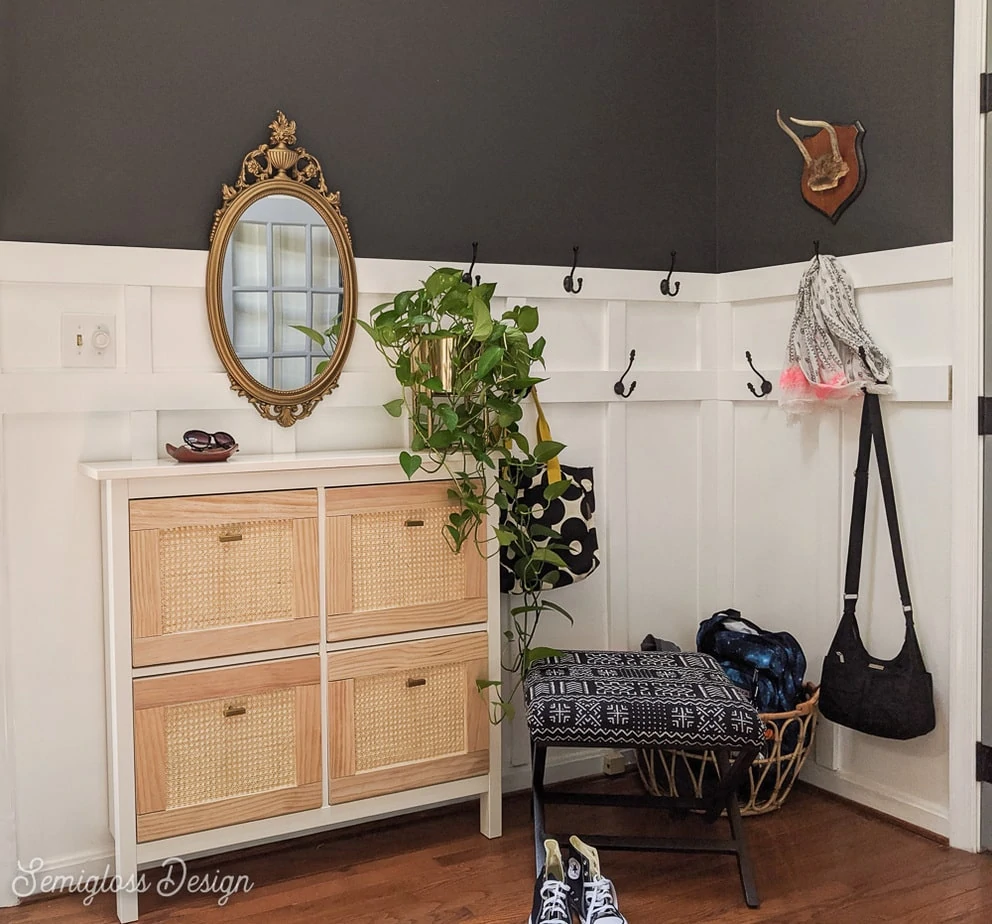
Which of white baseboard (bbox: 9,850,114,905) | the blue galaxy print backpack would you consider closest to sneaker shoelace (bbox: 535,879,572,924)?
the blue galaxy print backpack

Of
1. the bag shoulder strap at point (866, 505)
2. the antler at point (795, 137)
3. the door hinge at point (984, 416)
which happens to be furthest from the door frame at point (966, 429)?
the antler at point (795, 137)

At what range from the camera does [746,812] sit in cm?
289

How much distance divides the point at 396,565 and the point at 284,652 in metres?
0.33

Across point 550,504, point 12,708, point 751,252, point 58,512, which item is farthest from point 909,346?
point 12,708

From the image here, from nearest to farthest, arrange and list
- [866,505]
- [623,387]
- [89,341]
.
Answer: [89,341]
[866,505]
[623,387]

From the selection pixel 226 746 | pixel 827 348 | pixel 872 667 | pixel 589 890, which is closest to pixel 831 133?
pixel 827 348

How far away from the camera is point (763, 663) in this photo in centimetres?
290

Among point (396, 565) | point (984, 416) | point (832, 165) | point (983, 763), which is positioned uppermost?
point (832, 165)

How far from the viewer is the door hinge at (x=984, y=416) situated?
2576 millimetres

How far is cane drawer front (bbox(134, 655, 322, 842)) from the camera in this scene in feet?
7.68

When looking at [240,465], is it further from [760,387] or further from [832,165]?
[832,165]

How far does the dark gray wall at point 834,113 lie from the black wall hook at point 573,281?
1.76ft

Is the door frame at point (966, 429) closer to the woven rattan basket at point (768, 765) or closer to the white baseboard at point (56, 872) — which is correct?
the woven rattan basket at point (768, 765)

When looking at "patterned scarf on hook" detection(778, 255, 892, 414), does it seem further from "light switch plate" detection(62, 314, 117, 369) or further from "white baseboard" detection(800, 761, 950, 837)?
"light switch plate" detection(62, 314, 117, 369)
